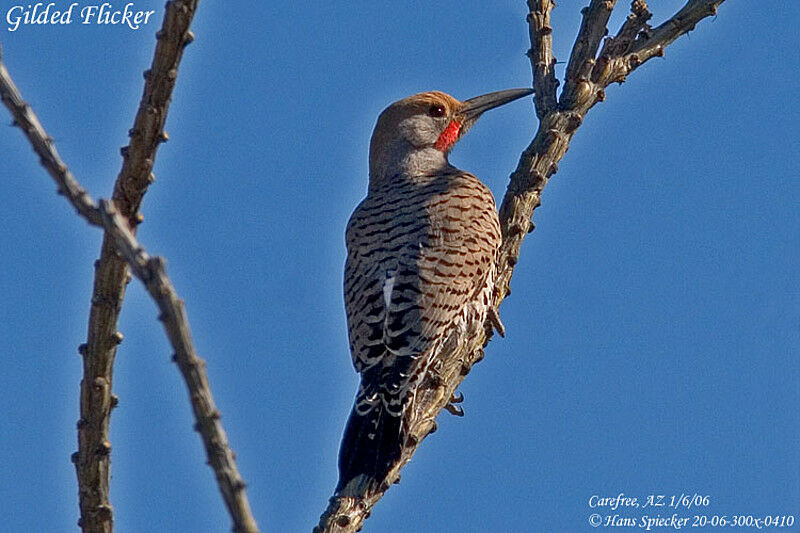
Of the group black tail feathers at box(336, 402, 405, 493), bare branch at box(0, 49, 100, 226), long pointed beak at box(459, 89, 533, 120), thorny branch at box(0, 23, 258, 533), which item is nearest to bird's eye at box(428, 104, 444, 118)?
long pointed beak at box(459, 89, 533, 120)

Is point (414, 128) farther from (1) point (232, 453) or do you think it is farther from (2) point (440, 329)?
(1) point (232, 453)

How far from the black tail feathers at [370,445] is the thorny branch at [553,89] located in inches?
20.7

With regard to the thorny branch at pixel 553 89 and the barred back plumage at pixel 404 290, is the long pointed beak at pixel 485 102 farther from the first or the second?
the barred back plumage at pixel 404 290

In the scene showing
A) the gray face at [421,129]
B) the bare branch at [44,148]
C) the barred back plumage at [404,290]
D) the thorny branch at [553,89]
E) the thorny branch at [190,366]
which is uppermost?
the gray face at [421,129]

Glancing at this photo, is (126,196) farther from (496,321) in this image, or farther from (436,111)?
(436,111)

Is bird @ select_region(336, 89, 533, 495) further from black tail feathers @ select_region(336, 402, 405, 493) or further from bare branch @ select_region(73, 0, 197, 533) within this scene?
bare branch @ select_region(73, 0, 197, 533)

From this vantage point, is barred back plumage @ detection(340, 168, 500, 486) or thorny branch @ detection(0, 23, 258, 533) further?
barred back plumage @ detection(340, 168, 500, 486)

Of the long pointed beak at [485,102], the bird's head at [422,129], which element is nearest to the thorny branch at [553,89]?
the long pointed beak at [485,102]

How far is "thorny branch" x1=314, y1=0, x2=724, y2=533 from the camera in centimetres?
594

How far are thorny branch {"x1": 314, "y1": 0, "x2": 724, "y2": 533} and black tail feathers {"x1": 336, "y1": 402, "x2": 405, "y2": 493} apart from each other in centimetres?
52

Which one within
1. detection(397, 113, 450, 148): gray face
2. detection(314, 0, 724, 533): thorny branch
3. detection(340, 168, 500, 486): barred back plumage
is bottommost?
detection(340, 168, 500, 486): barred back plumage

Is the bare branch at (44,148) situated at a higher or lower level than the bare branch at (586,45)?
lower

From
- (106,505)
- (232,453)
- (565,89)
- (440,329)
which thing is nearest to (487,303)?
(440,329)

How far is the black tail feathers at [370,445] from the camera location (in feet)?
15.6
